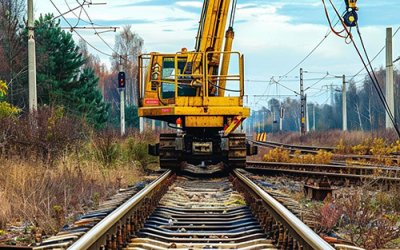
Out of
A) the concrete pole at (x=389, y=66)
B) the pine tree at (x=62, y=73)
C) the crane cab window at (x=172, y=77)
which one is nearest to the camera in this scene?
the crane cab window at (x=172, y=77)

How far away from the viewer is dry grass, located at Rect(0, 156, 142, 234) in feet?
27.7

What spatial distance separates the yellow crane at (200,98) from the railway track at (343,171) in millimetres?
1459

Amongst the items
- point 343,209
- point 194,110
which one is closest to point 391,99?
point 194,110

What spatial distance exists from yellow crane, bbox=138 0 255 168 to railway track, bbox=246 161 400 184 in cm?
146

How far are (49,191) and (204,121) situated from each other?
6068mm

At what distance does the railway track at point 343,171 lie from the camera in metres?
12.5

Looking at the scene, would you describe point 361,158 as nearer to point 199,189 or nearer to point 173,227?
point 199,189

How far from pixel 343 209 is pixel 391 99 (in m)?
22.1

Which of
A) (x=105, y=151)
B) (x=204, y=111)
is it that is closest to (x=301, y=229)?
(x=204, y=111)

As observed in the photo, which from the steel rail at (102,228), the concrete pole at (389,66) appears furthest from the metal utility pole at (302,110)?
the steel rail at (102,228)

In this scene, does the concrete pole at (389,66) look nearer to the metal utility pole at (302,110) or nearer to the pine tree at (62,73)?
the pine tree at (62,73)

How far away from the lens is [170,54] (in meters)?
16.3

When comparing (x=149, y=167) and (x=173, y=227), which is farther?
(x=149, y=167)

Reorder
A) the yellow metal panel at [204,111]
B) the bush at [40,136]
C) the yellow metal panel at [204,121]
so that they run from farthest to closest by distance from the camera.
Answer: the yellow metal panel at [204,121] < the yellow metal panel at [204,111] < the bush at [40,136]
